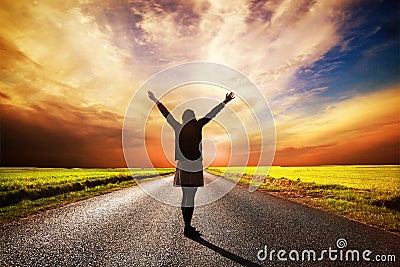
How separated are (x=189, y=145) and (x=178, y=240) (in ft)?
6.84

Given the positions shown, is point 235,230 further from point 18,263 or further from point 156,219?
point 18,263

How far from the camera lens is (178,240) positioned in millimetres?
5418

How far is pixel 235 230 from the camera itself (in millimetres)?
6230

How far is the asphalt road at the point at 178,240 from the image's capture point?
4332mm

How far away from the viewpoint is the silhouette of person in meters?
6.47

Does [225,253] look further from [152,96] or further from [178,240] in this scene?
[152,96]

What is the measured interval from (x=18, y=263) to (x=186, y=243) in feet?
8.73

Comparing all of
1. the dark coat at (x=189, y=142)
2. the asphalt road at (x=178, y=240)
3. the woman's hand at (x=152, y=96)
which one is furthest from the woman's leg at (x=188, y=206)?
the woman's hand at (x=152, y=96)

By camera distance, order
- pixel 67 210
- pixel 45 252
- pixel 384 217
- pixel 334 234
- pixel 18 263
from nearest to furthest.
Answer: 1. pixel 18 263
2. pixel 45 252
3. pixel 334 234
4. pixel 384 217
5. pixel 67 210

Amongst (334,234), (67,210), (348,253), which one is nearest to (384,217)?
(334,234)

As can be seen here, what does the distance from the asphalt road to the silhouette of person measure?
3.40 feet

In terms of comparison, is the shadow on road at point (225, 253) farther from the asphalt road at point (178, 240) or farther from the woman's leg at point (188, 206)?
the woman's leg at point (188, 206)

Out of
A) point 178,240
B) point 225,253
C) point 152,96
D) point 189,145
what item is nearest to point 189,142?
point 189,145

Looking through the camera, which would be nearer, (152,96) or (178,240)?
(178,240)
